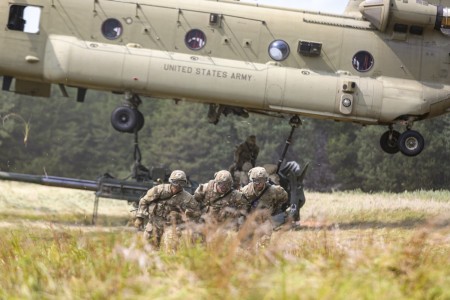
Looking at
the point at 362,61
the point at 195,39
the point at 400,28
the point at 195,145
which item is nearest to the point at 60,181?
the point at 195,39

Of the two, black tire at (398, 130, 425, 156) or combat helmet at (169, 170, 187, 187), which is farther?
black tire at (398, 130, 425, 156)

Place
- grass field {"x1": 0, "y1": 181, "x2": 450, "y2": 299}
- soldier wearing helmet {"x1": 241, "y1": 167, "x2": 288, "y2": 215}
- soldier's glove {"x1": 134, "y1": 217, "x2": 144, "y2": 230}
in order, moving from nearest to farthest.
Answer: grass field {"x1": 0, "y1": 181, "x2": 450, "y2": 299}
soldier's glove {"x1": 134, "y1": 217, "x2": 144, "y2": 230}
soldier wearing helmet {"x1": 241, "y1": 167, "x2": 288, "y2": 215}

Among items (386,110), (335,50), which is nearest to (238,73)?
(335,50)

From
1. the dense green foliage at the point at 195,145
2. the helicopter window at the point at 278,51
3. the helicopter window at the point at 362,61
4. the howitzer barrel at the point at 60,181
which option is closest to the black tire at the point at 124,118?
the howitzer barrel at the point at 60,181

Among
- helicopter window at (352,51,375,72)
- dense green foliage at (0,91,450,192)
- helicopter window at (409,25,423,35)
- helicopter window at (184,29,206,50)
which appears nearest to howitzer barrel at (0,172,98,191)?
helicopter window at (184,29,206,50)

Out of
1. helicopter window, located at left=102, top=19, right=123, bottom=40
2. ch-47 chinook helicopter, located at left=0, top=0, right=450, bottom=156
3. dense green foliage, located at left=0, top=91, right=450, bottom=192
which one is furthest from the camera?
dense green foliage, located at left=0, top=91, right=450, bottom=192

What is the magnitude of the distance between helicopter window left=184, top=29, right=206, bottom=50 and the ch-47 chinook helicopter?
2 centimetres

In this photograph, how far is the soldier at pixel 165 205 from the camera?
1024 centimetres

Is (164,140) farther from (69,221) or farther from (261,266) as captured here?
(261,266)

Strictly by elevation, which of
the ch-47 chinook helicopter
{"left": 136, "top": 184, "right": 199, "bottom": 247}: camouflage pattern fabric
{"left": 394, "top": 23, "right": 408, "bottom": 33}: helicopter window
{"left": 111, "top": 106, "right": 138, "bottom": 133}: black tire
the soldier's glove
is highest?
{"left": 394, "top": 23, "right": 408, "bottom": 33}: helicopter window

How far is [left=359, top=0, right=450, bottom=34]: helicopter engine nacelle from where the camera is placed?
15.9m

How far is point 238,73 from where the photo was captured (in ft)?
51.7

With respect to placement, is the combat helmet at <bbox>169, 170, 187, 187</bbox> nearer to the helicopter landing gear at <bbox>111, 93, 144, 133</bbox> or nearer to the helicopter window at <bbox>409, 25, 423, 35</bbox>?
the helicopter landing gear at <bbox>111, 93, 144, 133</bbox>

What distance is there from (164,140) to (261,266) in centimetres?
4071
